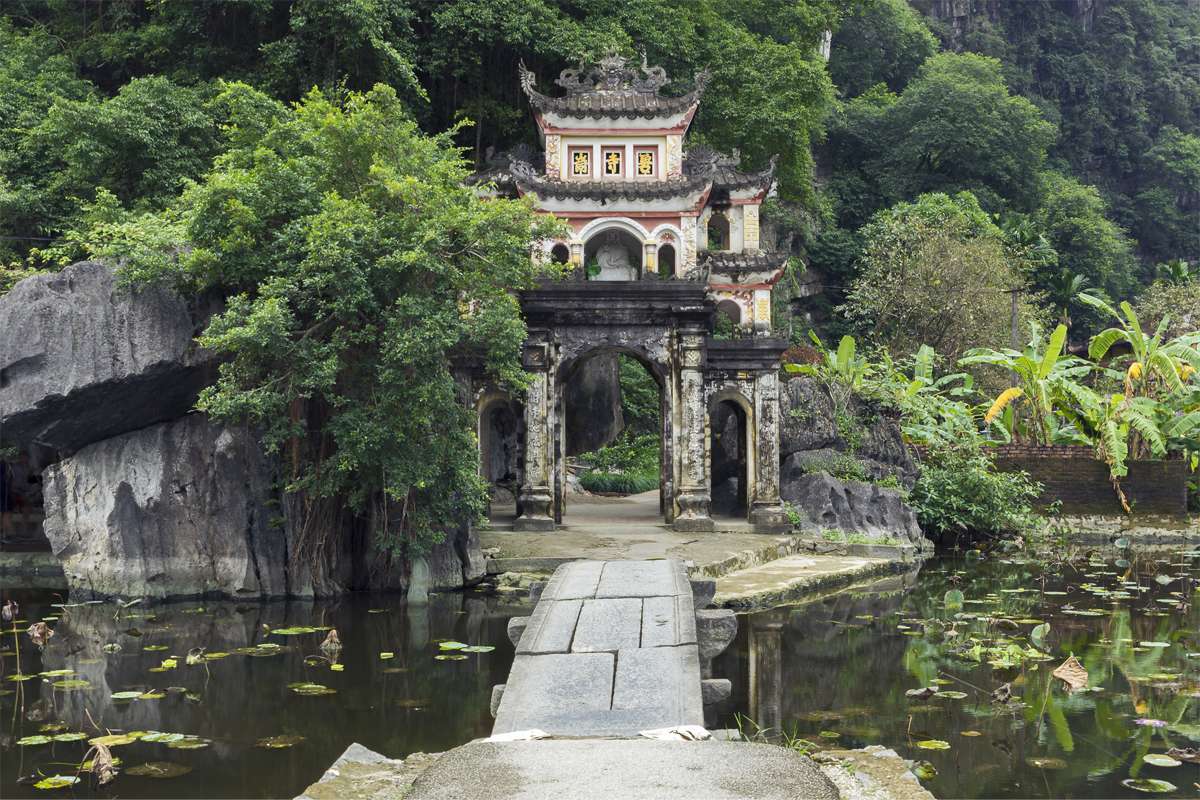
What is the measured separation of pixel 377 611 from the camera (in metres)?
13.1

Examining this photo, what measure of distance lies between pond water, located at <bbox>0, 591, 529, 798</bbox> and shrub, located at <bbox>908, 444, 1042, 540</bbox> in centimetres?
1056

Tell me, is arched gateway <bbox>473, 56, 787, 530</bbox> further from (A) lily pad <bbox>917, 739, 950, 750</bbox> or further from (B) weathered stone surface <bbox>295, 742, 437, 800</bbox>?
(B) weathered stone surface <bbox>295, 742, 437, 800</bbox>

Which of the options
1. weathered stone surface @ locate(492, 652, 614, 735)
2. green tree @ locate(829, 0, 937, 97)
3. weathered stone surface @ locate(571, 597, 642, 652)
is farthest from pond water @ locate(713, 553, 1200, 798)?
green tree @ locate(829, 0, 937, 97)

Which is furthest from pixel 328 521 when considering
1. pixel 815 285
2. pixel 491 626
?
pixel 815 285

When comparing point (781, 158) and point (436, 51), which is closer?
point (436, 51)

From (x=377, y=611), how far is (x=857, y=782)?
29.2 ft

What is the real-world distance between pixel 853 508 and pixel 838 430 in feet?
6.32

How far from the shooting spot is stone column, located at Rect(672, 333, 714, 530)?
18.6m

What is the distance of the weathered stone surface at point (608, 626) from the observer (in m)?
6.65

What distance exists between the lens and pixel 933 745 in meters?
7.45

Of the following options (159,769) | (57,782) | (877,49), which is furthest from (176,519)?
(877,49)

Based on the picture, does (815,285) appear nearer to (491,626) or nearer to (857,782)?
(491,626)

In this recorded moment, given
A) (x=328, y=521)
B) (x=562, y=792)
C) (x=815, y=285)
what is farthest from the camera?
(x=815, y=285)

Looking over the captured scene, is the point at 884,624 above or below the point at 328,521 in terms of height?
below
